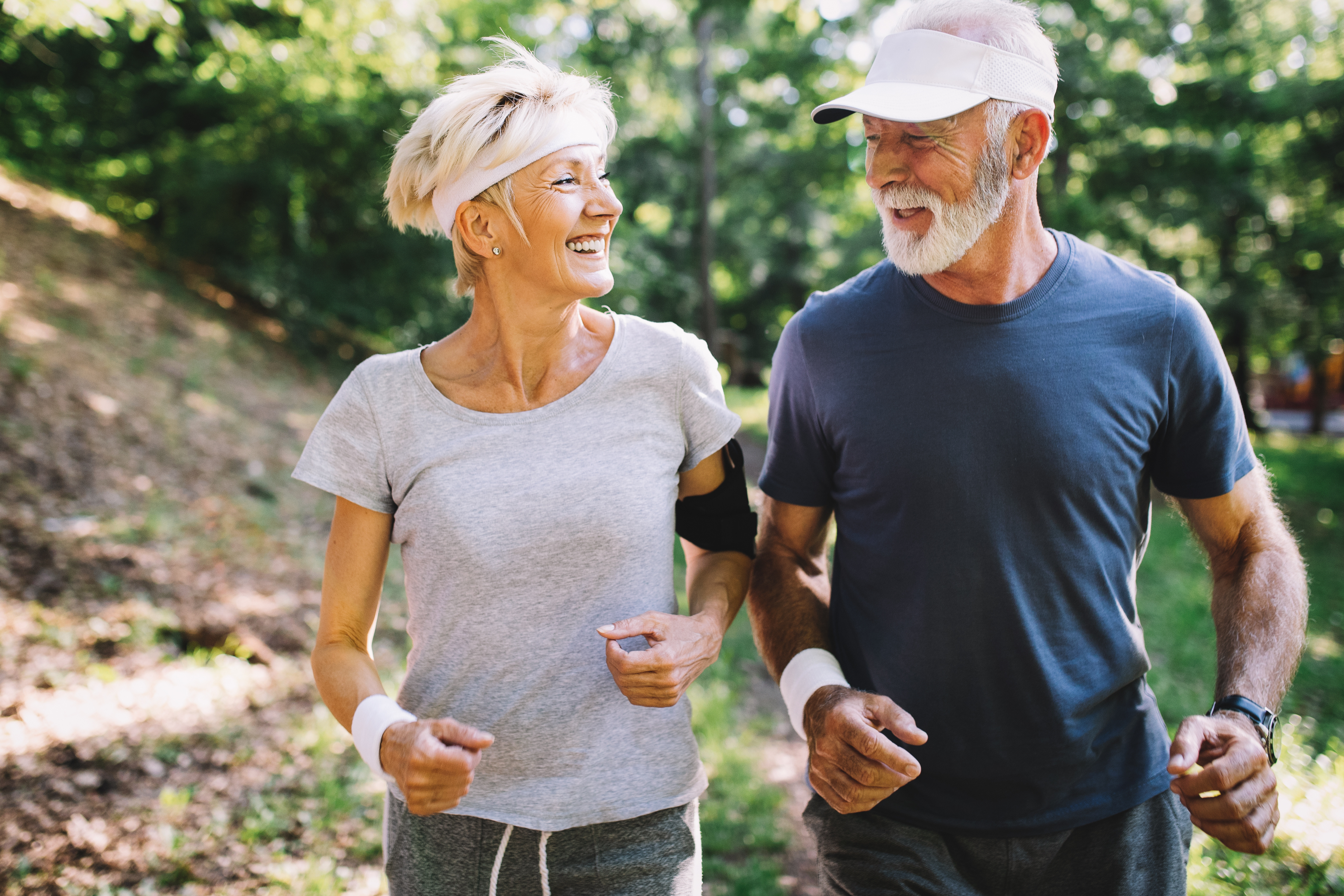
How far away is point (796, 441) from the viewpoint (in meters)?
2.34

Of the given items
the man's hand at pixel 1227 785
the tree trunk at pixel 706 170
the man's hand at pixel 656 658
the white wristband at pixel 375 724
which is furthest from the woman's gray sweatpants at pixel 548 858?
the tree trunk at pixel 706 170

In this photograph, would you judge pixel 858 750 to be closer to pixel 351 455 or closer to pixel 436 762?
pixel 436 762

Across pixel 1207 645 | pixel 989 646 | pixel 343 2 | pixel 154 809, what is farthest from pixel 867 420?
pixel 343 2

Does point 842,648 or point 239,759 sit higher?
point 842,648

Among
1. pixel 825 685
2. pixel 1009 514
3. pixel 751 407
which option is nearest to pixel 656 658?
pixel 825 685

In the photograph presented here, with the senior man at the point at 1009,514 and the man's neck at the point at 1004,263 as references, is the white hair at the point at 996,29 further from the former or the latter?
the man's neck at the point at 1004,263

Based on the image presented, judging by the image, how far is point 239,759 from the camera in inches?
174

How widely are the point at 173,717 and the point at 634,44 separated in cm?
1430

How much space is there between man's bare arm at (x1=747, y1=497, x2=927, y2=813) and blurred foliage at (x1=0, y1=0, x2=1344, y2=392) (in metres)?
8.12

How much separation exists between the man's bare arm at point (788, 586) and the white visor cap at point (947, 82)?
101cm

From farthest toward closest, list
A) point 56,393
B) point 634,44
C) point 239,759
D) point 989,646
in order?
point 634,44 < point 56,393 < point 239,759 < point 989,646

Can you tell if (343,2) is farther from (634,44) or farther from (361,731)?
(361,731)

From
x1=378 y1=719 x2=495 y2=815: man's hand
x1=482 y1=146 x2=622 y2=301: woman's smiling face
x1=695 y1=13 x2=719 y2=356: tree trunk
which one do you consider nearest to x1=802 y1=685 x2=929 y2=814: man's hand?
x1=378 y1=719 x2=495 y2=815: man's hand

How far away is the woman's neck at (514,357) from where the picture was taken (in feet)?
6.84
